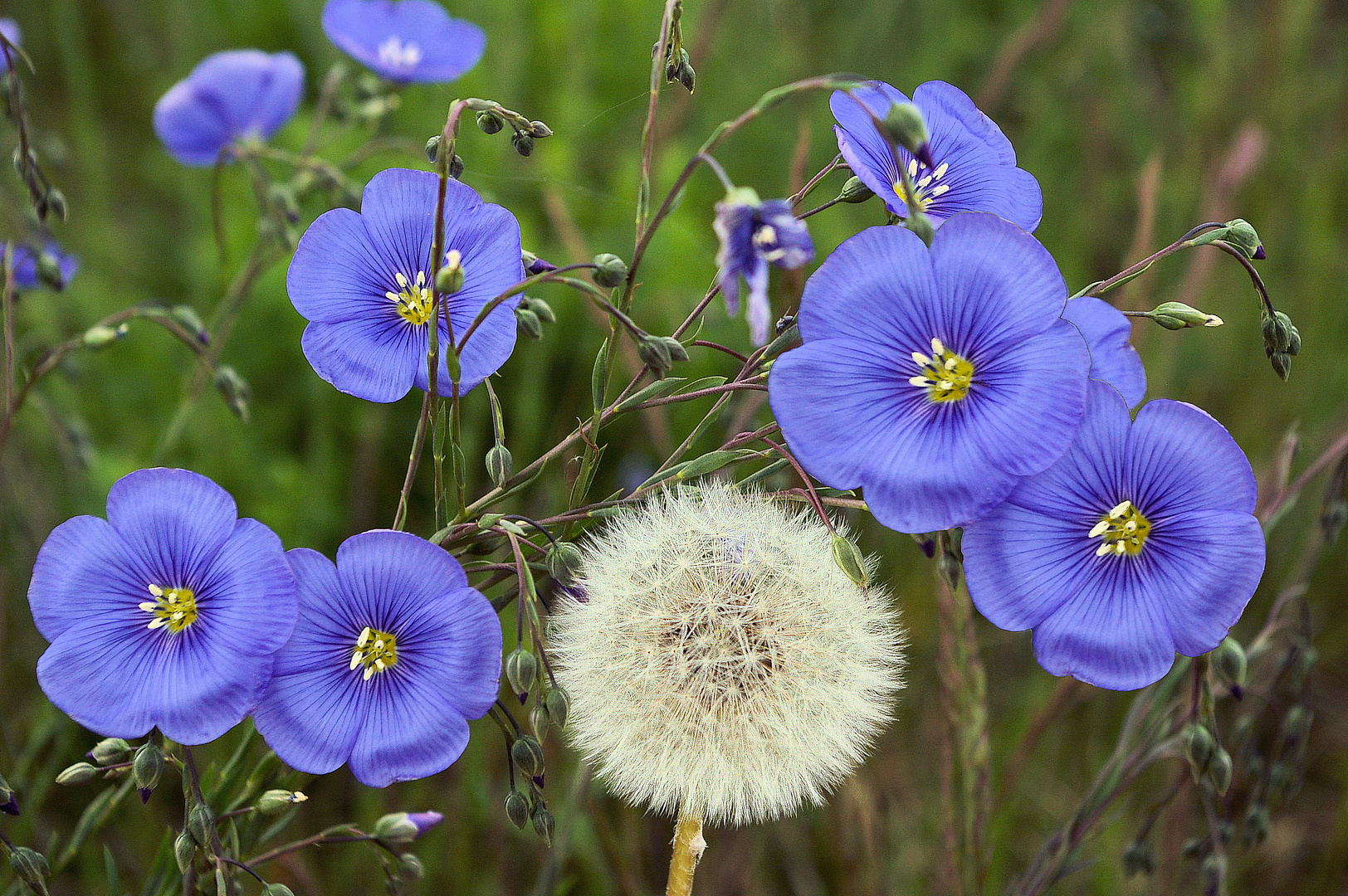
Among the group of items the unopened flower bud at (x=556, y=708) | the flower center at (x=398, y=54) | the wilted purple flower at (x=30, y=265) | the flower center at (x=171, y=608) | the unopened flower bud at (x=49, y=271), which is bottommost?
the unopened flower bud at (x=556, y=708)

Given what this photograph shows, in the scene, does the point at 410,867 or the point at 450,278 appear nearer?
the point at 450,278

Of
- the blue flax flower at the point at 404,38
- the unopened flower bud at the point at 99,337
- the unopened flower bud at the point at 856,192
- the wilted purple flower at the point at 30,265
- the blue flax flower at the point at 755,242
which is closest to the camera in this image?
the blue flax flower at the point at 755,242

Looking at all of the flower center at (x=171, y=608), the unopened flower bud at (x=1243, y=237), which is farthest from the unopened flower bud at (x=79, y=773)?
the unopened flower bud at (x=1243, y=237)

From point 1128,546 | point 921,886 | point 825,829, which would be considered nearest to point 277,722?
point 1128,546

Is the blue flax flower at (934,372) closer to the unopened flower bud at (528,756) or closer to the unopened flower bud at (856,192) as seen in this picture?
the unopened flower bud at (856,192)

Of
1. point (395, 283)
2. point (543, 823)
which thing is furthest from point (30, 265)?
point (543, 823)

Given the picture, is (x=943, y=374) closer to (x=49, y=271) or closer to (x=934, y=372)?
(x=934, y=372)
